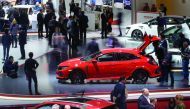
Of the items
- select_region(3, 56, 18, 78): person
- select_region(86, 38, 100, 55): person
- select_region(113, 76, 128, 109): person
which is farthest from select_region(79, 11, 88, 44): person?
select_region(113, 76, 128, 109): person

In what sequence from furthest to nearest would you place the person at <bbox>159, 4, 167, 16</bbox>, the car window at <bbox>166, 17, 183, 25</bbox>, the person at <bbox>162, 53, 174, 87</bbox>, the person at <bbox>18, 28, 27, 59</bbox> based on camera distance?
the person at <bbox>159, 4, 167, 16</bbox> → the car window at <bbox>166, 17, 183, 25</bbox> → the person at <bbox>18, 28, 27, 59</bbox> → the person at <bbox>162, 53, 174, 87</bbox>

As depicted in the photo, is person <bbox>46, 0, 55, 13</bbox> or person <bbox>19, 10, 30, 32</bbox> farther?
person <bbox>46, 0, 55, 13</bbox>

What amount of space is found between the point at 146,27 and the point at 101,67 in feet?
13.4

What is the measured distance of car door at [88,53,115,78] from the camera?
19.0 m

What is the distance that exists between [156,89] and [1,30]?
264 inches

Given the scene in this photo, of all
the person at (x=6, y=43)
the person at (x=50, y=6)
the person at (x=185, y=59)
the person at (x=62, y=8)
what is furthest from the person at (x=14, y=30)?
the person at (x=185, y=59)

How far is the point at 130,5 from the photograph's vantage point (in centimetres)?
Result: 2223

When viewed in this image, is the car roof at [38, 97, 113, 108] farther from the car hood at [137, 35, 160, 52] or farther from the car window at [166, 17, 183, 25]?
the car window at [166, 17, 183, 25]

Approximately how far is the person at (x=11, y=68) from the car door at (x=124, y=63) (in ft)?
12.6

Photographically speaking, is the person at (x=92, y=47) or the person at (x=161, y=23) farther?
the person at (x=161, y=23)

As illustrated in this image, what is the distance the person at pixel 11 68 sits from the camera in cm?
1900

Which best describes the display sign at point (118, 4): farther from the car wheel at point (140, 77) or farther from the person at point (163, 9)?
the car wheel at point (140, 77)

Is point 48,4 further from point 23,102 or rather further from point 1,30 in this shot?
point 23,102

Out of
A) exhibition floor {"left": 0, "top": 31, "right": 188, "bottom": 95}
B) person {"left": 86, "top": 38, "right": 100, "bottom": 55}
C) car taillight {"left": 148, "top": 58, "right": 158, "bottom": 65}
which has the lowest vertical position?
exhibition floor {"left": 0, "top": 31, "right": 188, "bottom": 95}
